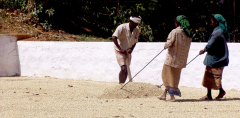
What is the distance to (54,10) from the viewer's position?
1192cm

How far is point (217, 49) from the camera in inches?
229

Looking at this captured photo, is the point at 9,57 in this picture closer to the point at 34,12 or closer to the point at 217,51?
the point at 34,12

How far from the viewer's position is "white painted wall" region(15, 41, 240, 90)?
7691 mm

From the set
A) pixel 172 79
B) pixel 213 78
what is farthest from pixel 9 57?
pixel 213 78

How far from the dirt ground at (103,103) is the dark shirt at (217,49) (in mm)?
696

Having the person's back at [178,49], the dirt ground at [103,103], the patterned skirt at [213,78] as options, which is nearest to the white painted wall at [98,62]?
the dirt ground at [103,103]

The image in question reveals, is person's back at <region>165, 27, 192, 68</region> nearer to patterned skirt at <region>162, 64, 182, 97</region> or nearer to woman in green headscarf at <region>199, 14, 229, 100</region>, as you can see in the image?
patterned skirt at <region>162, 64, 182, 97</region>

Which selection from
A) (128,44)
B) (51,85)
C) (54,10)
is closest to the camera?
(128,44)

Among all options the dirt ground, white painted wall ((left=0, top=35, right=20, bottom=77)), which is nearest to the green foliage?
white painted wall ((left=0, top=35, right=20, bottom=77))

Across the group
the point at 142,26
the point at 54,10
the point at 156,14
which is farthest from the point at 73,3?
the point at 156,14

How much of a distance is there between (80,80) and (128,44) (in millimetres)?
2509

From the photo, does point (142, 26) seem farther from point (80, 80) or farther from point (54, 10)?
point (80, 80)

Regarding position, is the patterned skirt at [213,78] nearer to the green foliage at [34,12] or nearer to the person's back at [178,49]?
the person's back at [178,49]

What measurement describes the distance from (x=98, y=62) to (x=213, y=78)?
3708 mm
